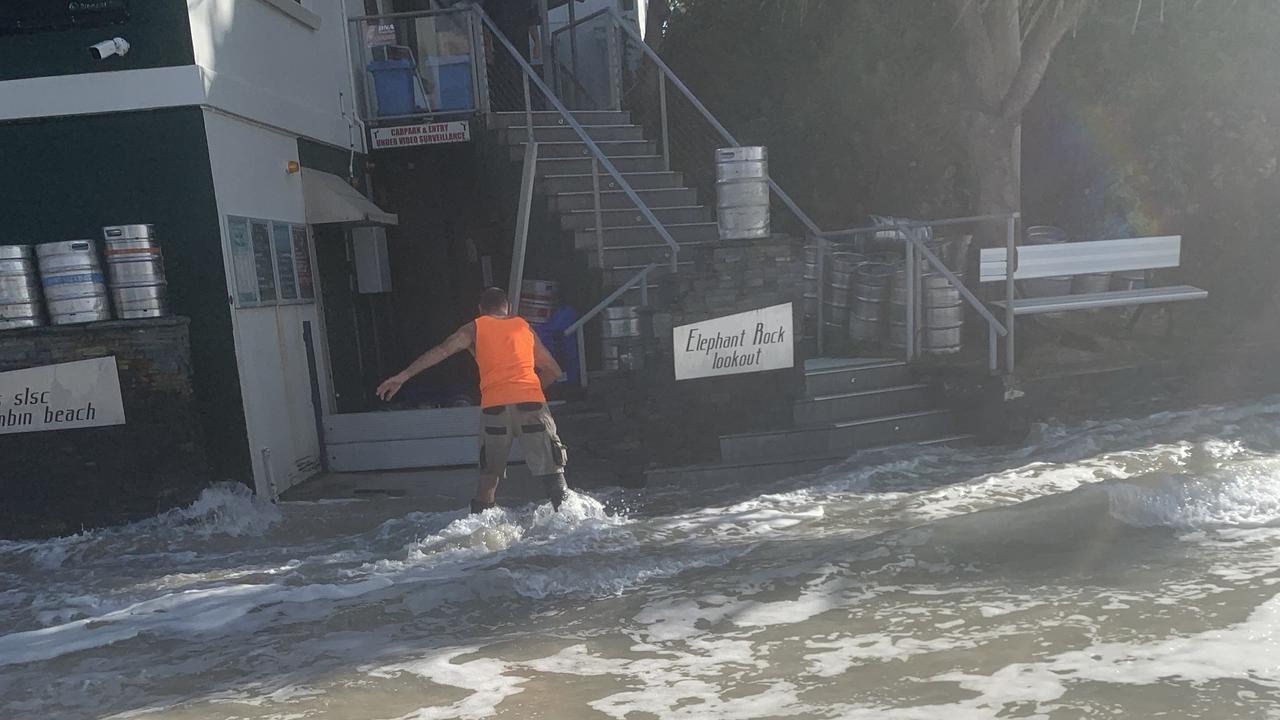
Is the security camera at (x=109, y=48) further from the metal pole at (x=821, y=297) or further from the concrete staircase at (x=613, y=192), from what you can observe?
the metal pole at (x=821, y=297)

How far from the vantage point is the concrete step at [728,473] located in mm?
9016

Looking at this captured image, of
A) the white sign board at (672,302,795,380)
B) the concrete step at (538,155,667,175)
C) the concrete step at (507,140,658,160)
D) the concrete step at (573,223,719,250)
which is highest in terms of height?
the concrete step at (507,140,658,160)

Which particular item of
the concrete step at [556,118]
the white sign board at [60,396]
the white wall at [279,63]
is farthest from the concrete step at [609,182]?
the white sign board at [60,396]

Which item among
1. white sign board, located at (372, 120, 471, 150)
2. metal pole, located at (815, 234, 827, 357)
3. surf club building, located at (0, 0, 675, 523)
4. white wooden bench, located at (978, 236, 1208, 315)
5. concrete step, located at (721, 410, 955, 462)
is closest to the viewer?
surf club building, located at (0, 0, 675, 523)

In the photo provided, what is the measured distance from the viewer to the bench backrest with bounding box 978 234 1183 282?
34.8ft

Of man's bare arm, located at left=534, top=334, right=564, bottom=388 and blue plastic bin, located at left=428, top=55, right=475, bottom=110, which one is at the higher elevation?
blue plastic bin, located at left=428, top=55, right=475, bottom=110

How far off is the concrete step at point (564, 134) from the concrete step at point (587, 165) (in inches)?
13.8

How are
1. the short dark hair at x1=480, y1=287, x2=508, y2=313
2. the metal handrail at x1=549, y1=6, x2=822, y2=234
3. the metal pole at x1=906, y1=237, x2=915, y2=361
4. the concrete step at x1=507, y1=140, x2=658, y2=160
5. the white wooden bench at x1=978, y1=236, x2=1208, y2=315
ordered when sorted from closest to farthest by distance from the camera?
the short dark hair at x1=480, y1=287, x2=508, y2=313 → the metal pole at x1=906, y1=237, x2=915, y2=361 → the white wooden bench at x1=978, y1=236, x2=1208, y2=315 → the metal handrail at x1=549, y1=6, x2=822, y2=234 → the concrete step at x1=507, y1=140, x2=658, y2=160

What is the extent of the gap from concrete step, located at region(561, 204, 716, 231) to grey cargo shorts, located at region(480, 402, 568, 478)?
355cm

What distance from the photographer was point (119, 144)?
8.28 meters

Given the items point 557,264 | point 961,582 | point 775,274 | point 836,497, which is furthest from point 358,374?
point 961,582

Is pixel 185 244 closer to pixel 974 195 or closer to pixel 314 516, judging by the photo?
pixel 314 516

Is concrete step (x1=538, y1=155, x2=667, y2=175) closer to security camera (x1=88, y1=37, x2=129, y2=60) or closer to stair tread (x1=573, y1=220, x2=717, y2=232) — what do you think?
stair tread (x1=573, y1=220, x2=717, y2=232)

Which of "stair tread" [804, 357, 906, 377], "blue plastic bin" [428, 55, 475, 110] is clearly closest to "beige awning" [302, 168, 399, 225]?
"blue plastic bin" [428, 55, 475, 110]
